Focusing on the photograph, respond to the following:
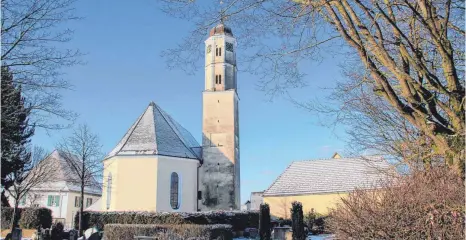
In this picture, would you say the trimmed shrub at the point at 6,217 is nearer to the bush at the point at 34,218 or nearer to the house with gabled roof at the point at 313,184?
the bush at the point at 34,218

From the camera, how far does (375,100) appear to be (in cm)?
1103

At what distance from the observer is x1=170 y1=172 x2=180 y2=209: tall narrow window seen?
29.1 meters

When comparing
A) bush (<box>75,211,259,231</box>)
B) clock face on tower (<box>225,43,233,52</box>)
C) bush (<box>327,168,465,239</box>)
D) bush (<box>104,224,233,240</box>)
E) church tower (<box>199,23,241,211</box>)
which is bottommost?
bush (<box>104,224,233,240</box>)

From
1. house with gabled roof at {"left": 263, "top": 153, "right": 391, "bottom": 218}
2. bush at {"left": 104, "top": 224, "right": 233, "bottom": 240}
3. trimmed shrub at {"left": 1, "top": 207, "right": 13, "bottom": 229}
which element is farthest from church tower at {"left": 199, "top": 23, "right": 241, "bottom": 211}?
trimmed shrub at {"left": 1, "top": 207, "right": 13, "bottom": 229}

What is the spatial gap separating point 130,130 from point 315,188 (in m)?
14.7

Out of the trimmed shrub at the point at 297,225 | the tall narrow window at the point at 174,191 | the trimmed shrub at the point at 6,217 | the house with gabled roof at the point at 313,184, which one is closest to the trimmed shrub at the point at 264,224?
the trimmed shrub at the point at 297,225

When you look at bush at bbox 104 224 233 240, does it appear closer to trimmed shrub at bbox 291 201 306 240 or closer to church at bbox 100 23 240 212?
trimmed shrub at bbox 291 201 306 240

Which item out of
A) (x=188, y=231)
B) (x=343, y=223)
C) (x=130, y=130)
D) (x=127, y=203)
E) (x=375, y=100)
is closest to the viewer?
(x=343, y=223)

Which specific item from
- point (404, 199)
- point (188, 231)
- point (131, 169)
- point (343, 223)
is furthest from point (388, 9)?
point (131, 169)

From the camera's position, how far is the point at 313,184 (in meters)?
30.9

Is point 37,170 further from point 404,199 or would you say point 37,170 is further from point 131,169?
point 404,199

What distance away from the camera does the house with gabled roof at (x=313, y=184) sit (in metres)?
29.8

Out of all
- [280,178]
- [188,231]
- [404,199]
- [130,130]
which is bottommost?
[188,231]

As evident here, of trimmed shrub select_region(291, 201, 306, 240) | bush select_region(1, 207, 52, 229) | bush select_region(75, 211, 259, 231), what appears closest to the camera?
trimmed shrub select_region(291, 201, 306, 240)
